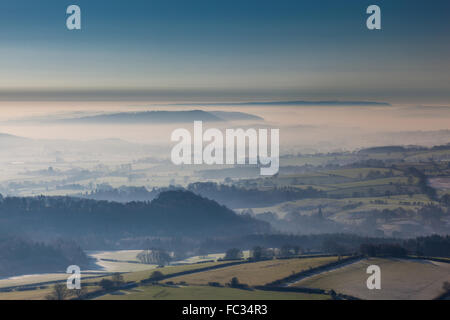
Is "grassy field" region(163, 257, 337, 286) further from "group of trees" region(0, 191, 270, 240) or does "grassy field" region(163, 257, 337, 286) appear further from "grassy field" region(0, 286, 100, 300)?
"group of trees" region(0, 191, 270, 240)

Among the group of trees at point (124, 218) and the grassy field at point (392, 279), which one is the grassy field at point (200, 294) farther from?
the group of trees at point (124, 218)

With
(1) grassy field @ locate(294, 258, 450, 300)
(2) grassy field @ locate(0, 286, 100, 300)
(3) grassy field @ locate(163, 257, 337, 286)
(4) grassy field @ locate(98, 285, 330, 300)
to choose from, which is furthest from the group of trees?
(4) grassy field @ locate(98, 285, 330, 300)

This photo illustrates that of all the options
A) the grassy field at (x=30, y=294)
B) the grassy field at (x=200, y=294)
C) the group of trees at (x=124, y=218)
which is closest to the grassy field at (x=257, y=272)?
the grassy field at (x=200, y=294)

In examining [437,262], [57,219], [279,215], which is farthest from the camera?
[279,215]

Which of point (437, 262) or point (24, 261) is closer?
point (437, 262)

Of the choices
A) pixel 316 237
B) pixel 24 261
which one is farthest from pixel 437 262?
pixel 24 261
